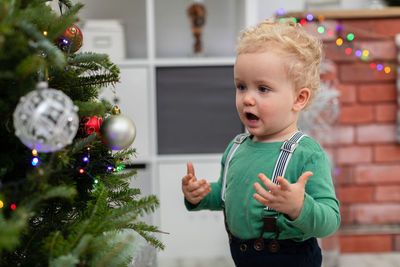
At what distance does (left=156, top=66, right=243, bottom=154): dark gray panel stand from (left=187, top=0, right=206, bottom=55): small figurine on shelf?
0.64ft

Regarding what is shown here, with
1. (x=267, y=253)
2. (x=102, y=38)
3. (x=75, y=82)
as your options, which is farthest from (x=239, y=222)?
(x=102, y=38)

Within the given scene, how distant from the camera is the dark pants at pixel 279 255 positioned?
956 mm

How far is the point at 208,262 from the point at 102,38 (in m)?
1.25

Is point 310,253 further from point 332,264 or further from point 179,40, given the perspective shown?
point 179,40

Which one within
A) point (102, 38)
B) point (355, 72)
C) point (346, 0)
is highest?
point (346, 0)

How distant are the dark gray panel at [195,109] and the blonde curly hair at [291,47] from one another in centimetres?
121

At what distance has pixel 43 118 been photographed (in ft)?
1.99

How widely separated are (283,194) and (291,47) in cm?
33

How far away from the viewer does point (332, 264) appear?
2174 millimetres

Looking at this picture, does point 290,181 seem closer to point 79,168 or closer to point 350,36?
point 79,168

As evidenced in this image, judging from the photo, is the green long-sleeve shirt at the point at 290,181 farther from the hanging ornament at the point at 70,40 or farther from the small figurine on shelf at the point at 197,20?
the small figurine on shelf at the point at 197,20

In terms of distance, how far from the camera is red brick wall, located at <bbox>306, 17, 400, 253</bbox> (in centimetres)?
240

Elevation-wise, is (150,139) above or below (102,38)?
below

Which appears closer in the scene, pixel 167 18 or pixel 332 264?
pixel 332 264
